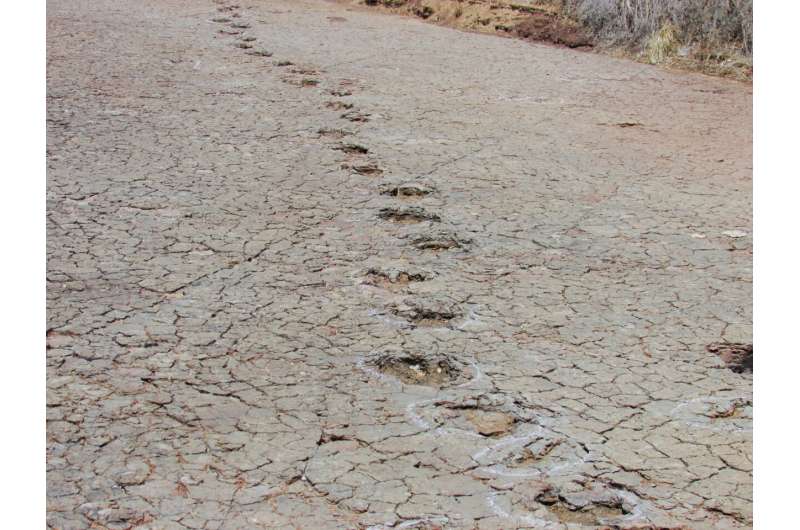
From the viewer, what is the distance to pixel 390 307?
3217 mm

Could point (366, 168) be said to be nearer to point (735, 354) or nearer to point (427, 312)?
point (427, 312)

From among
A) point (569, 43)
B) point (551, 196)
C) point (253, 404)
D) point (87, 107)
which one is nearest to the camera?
point (253, 404)

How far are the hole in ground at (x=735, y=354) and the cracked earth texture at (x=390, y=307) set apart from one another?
22 mm

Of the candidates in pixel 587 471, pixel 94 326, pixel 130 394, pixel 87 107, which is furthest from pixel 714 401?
pixel 87 107

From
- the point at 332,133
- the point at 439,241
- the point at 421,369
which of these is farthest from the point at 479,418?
the point at 332,133

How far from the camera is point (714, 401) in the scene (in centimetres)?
269

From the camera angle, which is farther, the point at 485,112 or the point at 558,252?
the point at 485,112

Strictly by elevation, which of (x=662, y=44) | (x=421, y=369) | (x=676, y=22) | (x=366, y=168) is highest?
(x=676, y=22)

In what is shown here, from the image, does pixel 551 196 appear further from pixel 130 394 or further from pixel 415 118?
pixel 130 394

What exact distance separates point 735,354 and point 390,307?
1.11 metres

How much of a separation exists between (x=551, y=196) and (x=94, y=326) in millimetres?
2254

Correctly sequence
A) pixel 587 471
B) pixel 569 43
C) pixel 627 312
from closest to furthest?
pixel 587 471 < pixel 627 312 < pixel 569 43

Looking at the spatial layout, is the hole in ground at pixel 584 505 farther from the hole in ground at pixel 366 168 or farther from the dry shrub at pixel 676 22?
the dry shrub at pixel 676 22

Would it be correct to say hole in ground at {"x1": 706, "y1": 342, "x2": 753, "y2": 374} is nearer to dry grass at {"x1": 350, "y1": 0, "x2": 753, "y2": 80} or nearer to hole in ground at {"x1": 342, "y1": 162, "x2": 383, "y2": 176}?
hole in ground at {"x1": 342, "y1": 162, "x2": 383, "y2": 176}
